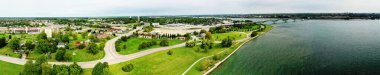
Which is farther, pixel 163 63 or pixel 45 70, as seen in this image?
pixel 163 63

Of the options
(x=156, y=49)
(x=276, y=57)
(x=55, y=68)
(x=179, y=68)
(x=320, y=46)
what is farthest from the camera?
(x=320, y=46)

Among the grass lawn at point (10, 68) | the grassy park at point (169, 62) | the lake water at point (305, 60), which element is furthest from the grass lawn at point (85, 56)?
the lake water at point (305, 60)

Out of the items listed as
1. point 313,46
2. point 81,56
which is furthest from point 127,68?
point 313,46

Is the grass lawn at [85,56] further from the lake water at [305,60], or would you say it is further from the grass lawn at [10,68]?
the lake water at [305,60]

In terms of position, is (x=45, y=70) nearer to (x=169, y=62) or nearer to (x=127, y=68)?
(x=127, y=68)

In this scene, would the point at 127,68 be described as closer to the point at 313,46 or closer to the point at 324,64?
the point at 324,64

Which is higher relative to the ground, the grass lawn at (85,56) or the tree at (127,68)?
the grass lawn at (85,56)

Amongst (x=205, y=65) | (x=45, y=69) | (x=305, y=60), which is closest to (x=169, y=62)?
(x=205, y=65)

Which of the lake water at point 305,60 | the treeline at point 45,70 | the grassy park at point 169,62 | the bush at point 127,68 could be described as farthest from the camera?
the lake water at point 305,60

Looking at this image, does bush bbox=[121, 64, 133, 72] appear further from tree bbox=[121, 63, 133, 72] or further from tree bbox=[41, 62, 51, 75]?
tree bbox=[41, 62, 51, 75]
